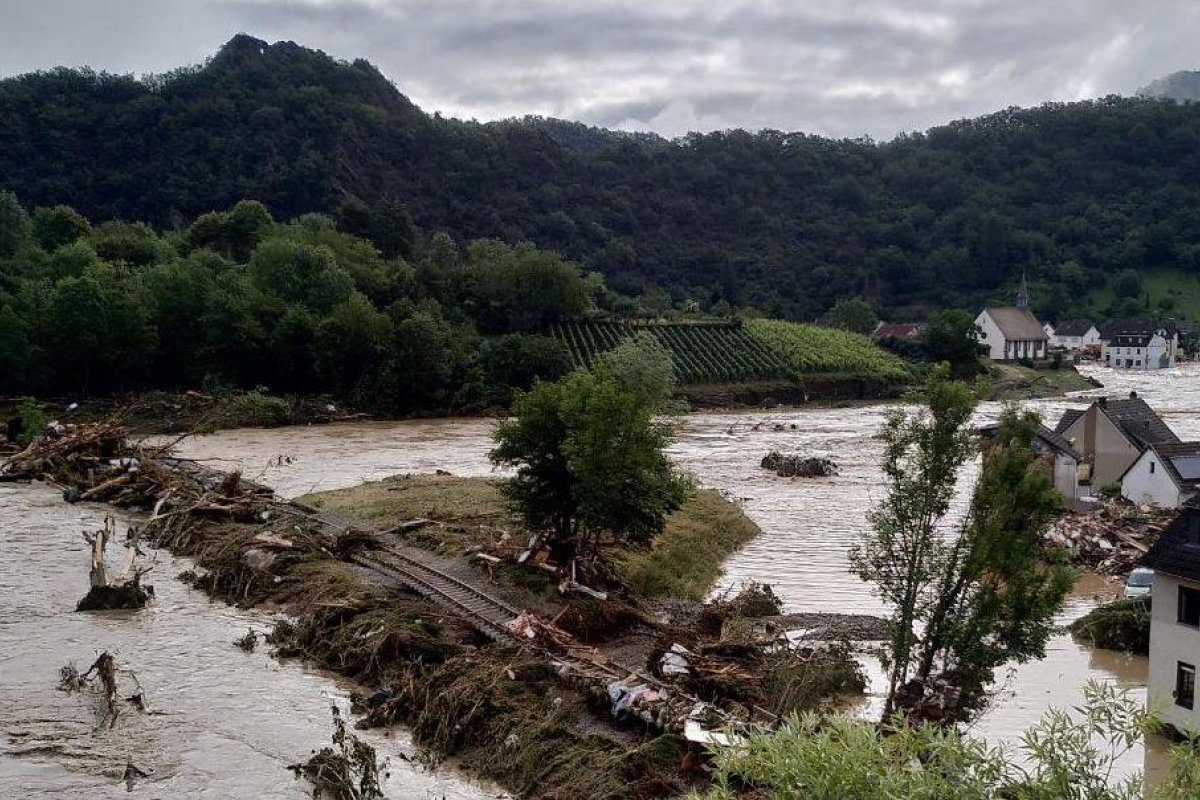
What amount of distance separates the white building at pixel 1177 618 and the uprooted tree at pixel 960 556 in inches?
88.0

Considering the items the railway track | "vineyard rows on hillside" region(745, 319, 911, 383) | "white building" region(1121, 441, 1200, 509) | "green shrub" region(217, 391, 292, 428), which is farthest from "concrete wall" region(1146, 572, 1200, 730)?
"vineyard rows on hillside" region(745, 319, 911, 383)

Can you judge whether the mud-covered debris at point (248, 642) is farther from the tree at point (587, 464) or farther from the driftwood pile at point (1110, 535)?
the driftwood pile at point (1110, 535)

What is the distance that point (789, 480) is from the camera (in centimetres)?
4416

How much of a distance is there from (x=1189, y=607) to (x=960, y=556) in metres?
4.36

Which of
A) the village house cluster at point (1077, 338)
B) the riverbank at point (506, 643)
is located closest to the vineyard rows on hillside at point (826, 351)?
the village house cluster at point (1077, 338)

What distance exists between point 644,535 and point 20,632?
44.4 feet

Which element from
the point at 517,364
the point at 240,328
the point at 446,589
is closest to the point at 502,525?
the point at 446,589

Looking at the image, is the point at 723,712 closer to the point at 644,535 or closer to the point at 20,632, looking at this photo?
the point at 644,535

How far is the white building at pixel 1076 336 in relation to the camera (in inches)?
5017

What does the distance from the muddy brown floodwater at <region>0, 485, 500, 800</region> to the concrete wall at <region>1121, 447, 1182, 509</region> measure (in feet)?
96.2

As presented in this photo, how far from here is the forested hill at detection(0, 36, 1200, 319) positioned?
114 meters

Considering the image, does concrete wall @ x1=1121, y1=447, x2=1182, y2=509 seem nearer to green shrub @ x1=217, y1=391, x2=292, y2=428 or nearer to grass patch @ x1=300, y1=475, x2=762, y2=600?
grass patch @ x1=300, y1=475, x2=762, y2=600

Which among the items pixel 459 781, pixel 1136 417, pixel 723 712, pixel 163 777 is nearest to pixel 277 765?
pixel 163 777

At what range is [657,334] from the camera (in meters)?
86.5
